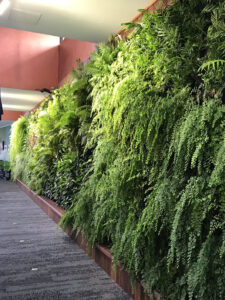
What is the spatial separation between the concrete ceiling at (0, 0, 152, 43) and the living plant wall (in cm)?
76

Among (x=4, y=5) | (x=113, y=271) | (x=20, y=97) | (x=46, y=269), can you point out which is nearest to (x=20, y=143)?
(x=20, y=97)

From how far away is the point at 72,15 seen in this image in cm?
345

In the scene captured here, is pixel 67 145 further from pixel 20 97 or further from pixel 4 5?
pixel 20 97

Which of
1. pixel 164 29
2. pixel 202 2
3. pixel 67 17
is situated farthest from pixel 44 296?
pixel 67 17

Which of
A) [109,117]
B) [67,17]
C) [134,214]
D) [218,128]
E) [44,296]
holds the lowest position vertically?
[44,296]

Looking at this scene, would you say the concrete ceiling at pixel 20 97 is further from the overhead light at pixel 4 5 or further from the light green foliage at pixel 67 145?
the overhead light at pixel 4 5

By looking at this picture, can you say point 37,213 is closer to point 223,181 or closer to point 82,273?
point 82,273

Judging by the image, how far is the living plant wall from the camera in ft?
5.21

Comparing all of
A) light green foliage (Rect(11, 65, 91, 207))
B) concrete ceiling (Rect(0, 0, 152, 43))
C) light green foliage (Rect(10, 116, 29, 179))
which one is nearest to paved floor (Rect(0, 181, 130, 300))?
light green foliage (Rect(11, 65, 91, 207))

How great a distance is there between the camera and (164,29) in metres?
2.02

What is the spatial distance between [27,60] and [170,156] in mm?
7057

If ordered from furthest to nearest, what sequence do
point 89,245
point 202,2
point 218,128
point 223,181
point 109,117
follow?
point 89,245 → point 109,117 → point 202,2 → point 218,128 → point 223,181

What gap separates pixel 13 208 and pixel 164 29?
4.46 meters

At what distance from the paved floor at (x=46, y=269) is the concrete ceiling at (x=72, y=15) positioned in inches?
98.3
